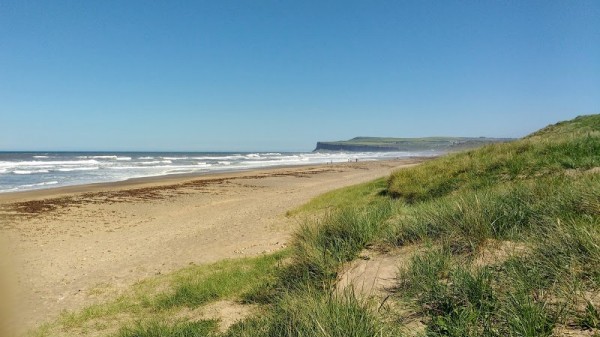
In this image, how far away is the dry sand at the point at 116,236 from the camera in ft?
28.3

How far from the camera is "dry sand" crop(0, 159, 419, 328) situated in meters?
8.63

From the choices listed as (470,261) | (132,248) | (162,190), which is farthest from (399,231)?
(162,190)

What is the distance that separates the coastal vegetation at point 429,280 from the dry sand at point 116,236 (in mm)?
1423

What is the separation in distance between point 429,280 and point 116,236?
13495 millimetres

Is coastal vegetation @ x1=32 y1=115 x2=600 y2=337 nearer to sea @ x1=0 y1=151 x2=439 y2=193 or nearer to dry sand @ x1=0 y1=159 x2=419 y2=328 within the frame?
dry sand @ x1=0 y1=159 x2=419 y2=328

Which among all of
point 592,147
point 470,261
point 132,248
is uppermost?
point 592,147

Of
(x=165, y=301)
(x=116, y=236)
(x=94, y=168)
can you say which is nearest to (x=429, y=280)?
(x=165, y=301)

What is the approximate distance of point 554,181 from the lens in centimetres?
694

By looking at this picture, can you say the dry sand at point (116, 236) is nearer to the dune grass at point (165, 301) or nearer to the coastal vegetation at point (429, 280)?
the dune grass at point (165, 301)

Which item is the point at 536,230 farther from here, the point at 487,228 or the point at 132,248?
the point at 132,248

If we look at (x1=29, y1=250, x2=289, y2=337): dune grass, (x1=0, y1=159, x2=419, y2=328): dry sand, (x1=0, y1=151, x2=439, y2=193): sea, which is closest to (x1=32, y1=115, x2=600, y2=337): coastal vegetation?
(x1=29, y1=250, x2=289, y2=337): dune grass

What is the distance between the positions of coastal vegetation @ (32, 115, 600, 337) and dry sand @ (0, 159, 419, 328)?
142 centimetres

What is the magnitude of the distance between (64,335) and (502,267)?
6227 mm

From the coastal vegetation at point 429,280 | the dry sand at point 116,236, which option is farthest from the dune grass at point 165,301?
the dry sand at point 116,236
